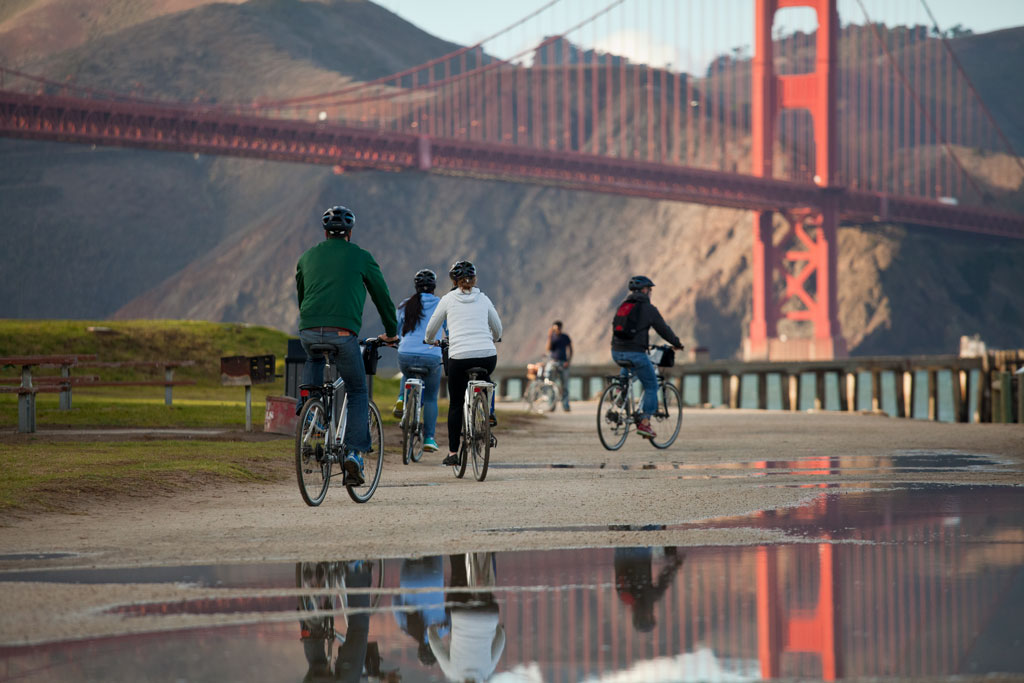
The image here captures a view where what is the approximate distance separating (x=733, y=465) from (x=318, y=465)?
463cm

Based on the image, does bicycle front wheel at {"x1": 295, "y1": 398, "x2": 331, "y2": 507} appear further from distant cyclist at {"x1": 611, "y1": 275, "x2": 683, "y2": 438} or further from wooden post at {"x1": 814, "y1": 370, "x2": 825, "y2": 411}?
wooden post at {"x1": 814, "y1": 370, "x2": 825, "y2": 411}

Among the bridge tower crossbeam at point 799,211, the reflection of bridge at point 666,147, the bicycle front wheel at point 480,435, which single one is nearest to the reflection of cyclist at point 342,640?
the bicycle front wheel at point 480,435

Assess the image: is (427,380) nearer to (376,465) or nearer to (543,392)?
(376,465)

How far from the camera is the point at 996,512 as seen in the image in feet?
26.6

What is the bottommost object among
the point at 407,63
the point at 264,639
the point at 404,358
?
the point at 264,639

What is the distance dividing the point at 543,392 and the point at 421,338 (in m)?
14.4

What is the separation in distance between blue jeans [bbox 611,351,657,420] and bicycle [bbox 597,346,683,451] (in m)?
0.05

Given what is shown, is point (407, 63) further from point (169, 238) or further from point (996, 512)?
point (996, 512)

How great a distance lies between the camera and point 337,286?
896 centimetres

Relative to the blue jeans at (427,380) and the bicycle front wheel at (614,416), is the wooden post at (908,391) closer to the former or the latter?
the bicycle front wheel at (614,416)

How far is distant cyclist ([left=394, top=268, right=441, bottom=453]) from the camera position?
1233 cm

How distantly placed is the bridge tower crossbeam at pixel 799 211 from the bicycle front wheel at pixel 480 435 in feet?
206

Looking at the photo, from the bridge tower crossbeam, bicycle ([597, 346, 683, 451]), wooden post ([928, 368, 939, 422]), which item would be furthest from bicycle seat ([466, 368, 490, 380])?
the bridge tower crossbeam

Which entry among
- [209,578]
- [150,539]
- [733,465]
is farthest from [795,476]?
[209,578]
